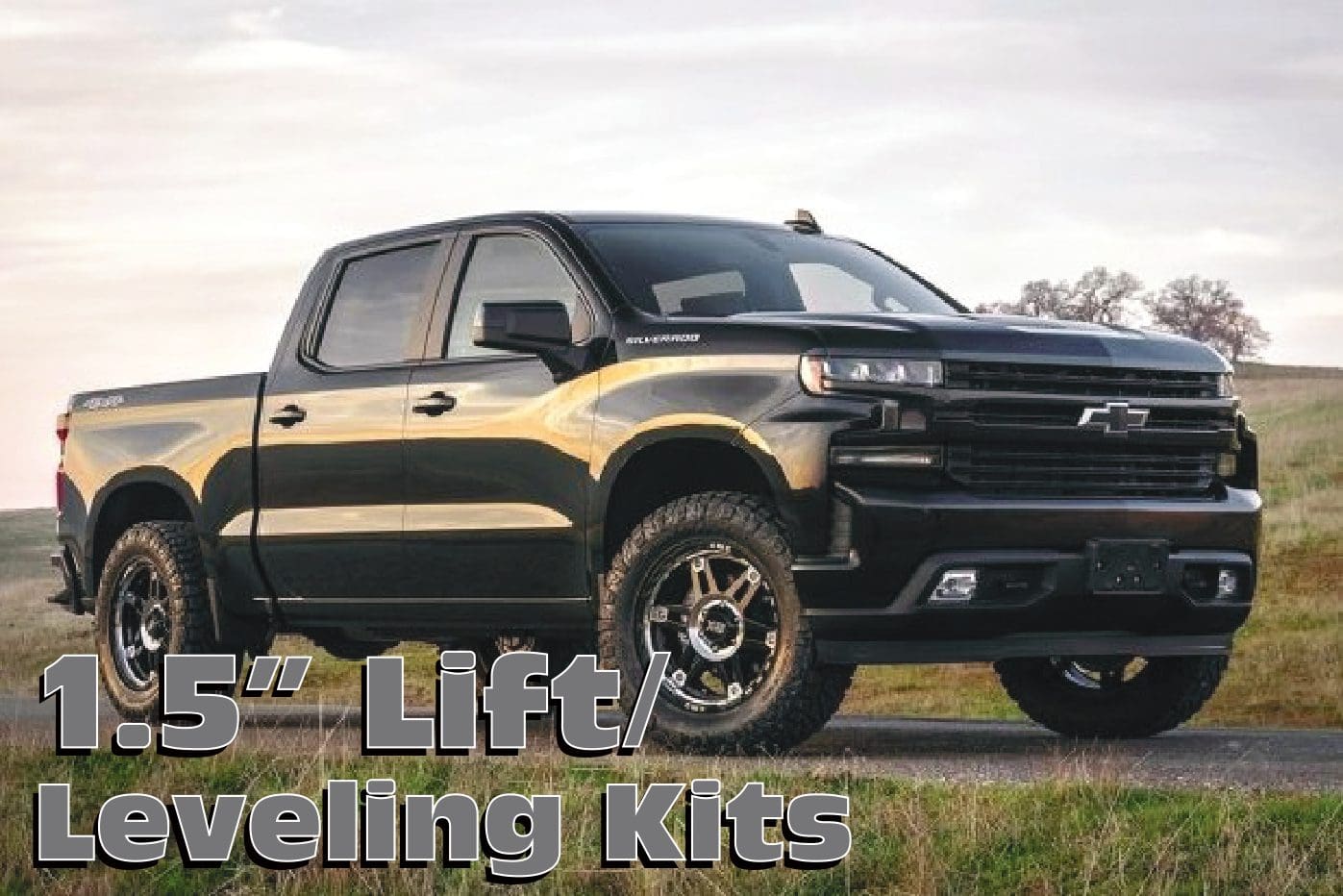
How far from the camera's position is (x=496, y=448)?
10.6m

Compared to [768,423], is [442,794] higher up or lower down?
lower down

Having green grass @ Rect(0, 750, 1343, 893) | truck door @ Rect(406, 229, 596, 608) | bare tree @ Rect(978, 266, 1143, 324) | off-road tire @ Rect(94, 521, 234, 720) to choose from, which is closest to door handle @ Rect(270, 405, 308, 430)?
truck door @ Rect(406, 229, 596, 608)

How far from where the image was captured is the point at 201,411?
40.7 feet

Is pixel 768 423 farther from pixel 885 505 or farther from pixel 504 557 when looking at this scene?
pixel 504 557

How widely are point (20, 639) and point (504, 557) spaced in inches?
1386

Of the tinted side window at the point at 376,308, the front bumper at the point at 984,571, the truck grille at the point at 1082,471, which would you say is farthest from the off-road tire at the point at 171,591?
the truck grille at the point at 1082,471

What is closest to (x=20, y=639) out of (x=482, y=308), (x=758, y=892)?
(x=482, y=308)

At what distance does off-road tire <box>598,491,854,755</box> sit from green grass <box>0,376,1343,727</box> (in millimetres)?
10679

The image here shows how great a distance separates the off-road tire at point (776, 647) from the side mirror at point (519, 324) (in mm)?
836

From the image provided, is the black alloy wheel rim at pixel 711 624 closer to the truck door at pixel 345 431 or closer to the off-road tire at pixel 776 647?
the off-road tire at pixel 776 647

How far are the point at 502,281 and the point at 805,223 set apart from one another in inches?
65.8

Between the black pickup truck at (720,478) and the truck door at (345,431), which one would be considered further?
the truck door at (345,431)

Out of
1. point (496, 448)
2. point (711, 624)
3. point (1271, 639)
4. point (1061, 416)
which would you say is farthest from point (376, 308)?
point (1271, 639)

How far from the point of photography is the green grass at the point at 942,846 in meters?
7.20
